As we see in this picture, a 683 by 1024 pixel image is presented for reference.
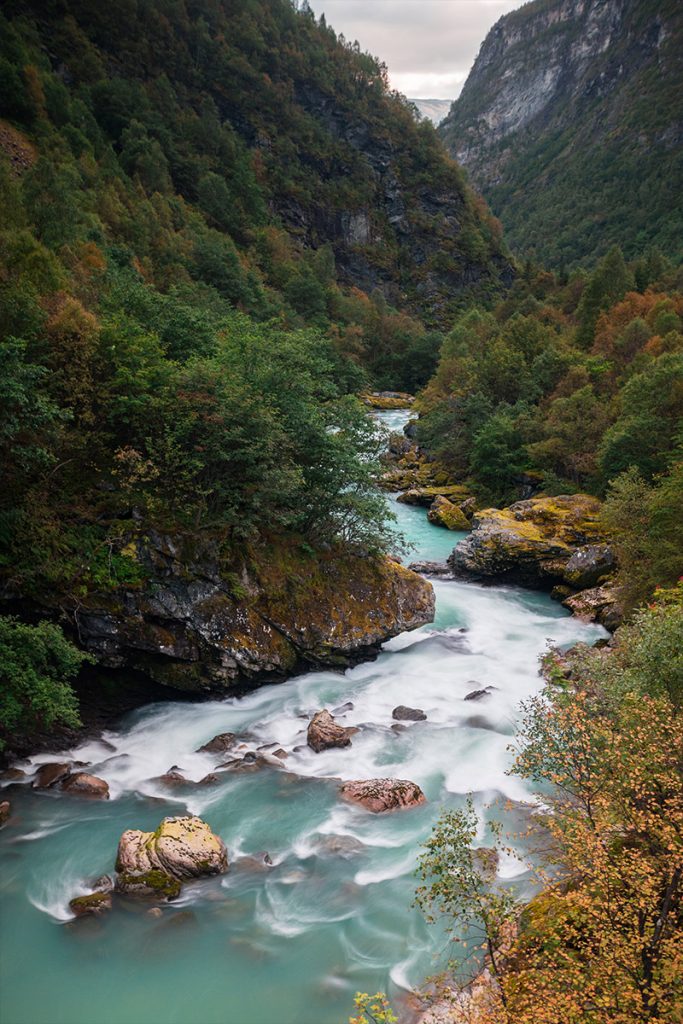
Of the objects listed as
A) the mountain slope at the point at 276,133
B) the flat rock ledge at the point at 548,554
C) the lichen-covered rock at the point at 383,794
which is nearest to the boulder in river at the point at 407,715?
the lichen-covered rock at the point at 383,794

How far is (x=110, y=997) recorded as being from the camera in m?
10.6

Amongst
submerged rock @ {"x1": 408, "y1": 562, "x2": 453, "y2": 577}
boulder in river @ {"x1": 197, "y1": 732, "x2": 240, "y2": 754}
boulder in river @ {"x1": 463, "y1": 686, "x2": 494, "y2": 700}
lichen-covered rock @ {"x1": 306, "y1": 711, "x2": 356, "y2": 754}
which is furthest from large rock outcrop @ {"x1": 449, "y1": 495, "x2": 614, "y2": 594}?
boulder in river @ {"x1": 197, "y1": 732, "x2": 240, "y2": 754}

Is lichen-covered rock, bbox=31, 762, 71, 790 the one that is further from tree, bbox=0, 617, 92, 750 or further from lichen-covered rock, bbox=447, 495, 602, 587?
lichen-covered rock, bbox=447, 495, 602, 587

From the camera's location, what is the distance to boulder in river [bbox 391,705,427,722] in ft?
63.8

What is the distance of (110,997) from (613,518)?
2324 centimetres

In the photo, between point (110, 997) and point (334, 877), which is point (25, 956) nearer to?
point (110, 997)

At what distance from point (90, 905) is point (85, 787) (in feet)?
11.6

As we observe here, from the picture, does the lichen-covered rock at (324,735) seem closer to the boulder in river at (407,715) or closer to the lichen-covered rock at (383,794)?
the lichen-covered rock at (383,794)

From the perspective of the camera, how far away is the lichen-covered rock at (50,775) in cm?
1529

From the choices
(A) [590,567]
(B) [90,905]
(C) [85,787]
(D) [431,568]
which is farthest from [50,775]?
(A) [590,567]

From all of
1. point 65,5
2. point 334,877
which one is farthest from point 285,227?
point 334,877

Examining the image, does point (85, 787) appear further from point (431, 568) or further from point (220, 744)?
point (431, 568)

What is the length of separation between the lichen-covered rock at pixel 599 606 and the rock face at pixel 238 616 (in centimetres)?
854

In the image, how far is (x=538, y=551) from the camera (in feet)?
99.6
